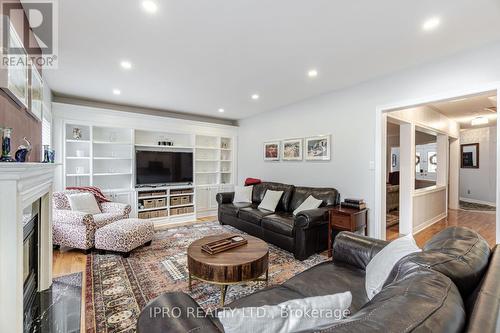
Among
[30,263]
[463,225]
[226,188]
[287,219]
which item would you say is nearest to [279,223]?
[287,219]

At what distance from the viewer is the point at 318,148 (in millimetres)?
4336

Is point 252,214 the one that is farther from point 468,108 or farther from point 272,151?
point 468,108

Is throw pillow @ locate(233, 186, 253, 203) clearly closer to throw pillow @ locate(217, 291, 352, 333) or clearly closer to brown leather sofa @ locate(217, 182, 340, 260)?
brown leather sofa @ locate(217, 182, 340, 260)

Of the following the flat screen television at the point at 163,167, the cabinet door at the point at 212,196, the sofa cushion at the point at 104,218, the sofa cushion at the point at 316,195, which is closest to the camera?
the sofa cushion at the point at 104,218

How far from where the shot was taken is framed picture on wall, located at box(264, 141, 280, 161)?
5.20 m

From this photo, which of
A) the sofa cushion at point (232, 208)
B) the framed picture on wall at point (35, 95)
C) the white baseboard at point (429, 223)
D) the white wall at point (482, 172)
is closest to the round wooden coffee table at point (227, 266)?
the sofa cushion at point (232, 208)

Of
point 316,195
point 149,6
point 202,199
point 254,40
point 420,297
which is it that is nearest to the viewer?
point 420,297

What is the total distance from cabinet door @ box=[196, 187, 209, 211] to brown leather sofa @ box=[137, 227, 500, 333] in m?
4.26

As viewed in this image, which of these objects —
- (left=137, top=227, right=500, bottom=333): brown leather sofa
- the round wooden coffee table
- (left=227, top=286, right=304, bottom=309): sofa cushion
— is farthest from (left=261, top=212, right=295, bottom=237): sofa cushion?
(left=227, top=286, right=304, bottom=309): sofa cushion

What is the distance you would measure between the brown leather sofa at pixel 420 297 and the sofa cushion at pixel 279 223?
1.56 metres

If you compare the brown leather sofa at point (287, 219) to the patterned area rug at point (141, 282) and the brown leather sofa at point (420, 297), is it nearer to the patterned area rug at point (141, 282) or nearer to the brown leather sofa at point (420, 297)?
the patterned area rug at point (141, 282)

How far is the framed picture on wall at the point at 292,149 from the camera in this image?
4707 millimetres

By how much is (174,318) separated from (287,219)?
2.69 m

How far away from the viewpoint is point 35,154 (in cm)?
255
